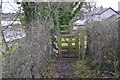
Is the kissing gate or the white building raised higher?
the white building

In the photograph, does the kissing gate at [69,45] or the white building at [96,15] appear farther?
the white building at [96,15]

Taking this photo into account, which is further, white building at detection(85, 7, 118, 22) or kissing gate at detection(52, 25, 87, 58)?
white building at detection(85, 7, 118, 22)

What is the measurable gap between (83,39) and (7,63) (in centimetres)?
360

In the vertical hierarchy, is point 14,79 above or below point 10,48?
below

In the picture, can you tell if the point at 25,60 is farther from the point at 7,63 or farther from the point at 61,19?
the point at 61,19

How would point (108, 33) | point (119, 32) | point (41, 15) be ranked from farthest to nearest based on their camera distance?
point (41, 15), point (108, 33), point (119, 32)

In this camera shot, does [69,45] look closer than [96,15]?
Yes

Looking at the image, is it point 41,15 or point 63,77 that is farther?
point 41,15

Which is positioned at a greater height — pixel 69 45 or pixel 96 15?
pixel 96 15

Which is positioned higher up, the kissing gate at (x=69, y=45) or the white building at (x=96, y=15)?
the white building at (x=96, y=15)

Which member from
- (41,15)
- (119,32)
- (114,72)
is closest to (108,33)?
(119,32)

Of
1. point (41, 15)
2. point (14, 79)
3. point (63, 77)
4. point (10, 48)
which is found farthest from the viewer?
point (41, 15)

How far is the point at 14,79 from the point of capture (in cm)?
219

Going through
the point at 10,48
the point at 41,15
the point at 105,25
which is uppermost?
the point at 41,15
